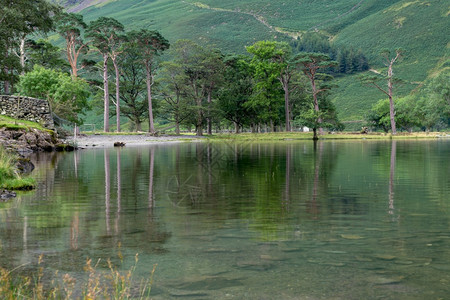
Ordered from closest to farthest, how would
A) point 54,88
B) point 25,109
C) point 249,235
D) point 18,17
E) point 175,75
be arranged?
1. point 249,235
2. point 18,17
3. point 25,109
4. point 54,88
5. point 175,75

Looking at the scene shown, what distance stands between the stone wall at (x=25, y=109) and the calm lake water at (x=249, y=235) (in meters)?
28.6

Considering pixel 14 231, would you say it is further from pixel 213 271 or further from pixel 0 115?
pixel 0 115

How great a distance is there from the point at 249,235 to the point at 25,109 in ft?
135

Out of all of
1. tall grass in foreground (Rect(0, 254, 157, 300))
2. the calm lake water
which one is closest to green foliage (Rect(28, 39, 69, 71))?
the calm lake water

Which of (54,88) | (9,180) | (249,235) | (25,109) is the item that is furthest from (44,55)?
(249,235)

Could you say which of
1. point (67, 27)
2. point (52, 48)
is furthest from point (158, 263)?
point (52, 48)

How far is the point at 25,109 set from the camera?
4522 centimetres

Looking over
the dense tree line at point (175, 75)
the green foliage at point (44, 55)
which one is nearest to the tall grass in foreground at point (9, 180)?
the dense tree line at point (175, 75)

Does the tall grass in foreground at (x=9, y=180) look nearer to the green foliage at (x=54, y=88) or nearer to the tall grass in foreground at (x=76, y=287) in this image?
the tall grass in foreground at (x=76, y=287)

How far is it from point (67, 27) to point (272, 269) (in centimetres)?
8167

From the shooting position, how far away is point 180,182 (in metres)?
19.6

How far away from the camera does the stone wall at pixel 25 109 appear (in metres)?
44.8

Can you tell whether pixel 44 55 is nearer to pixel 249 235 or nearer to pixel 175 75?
pixel 175 75

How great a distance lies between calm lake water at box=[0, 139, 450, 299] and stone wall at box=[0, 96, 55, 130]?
28.6 metres
